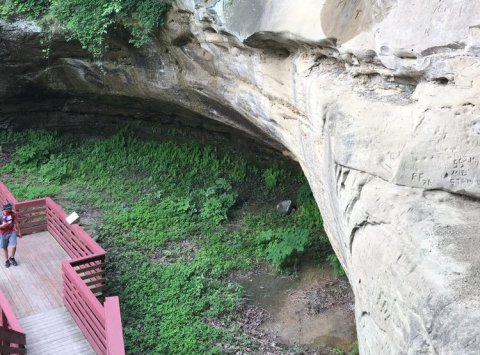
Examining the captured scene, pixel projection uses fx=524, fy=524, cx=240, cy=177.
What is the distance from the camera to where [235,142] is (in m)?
14.0

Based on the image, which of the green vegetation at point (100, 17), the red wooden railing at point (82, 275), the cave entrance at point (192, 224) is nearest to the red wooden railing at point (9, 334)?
the red wooden railing at point (82, 275)

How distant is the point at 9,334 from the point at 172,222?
5017mm

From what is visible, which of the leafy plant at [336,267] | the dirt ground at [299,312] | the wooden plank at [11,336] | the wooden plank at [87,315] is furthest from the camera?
the leafy plant at [336,267]

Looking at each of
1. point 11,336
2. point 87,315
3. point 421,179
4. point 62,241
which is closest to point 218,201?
point 62,241

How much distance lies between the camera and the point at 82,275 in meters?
→ 8.92

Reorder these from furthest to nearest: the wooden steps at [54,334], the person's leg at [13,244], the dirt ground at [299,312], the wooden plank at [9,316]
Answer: the person's leg at [13,244] → the dirt ground at [299,312] → the wooden steps at [54,334] → the wooden plank at [9,316]

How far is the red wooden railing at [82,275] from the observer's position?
688 cm

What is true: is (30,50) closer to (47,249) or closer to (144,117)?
(144,117)

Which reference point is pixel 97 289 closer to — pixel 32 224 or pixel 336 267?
pixel 32 224

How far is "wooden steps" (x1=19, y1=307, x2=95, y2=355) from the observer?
753 cm

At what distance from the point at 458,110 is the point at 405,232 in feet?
3.47

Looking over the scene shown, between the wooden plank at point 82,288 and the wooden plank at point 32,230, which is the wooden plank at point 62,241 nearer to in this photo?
the wooden plank at point 32,230

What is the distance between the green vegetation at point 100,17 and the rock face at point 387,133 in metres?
1.66

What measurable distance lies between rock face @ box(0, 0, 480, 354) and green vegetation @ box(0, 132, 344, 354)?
3185 millimetres
